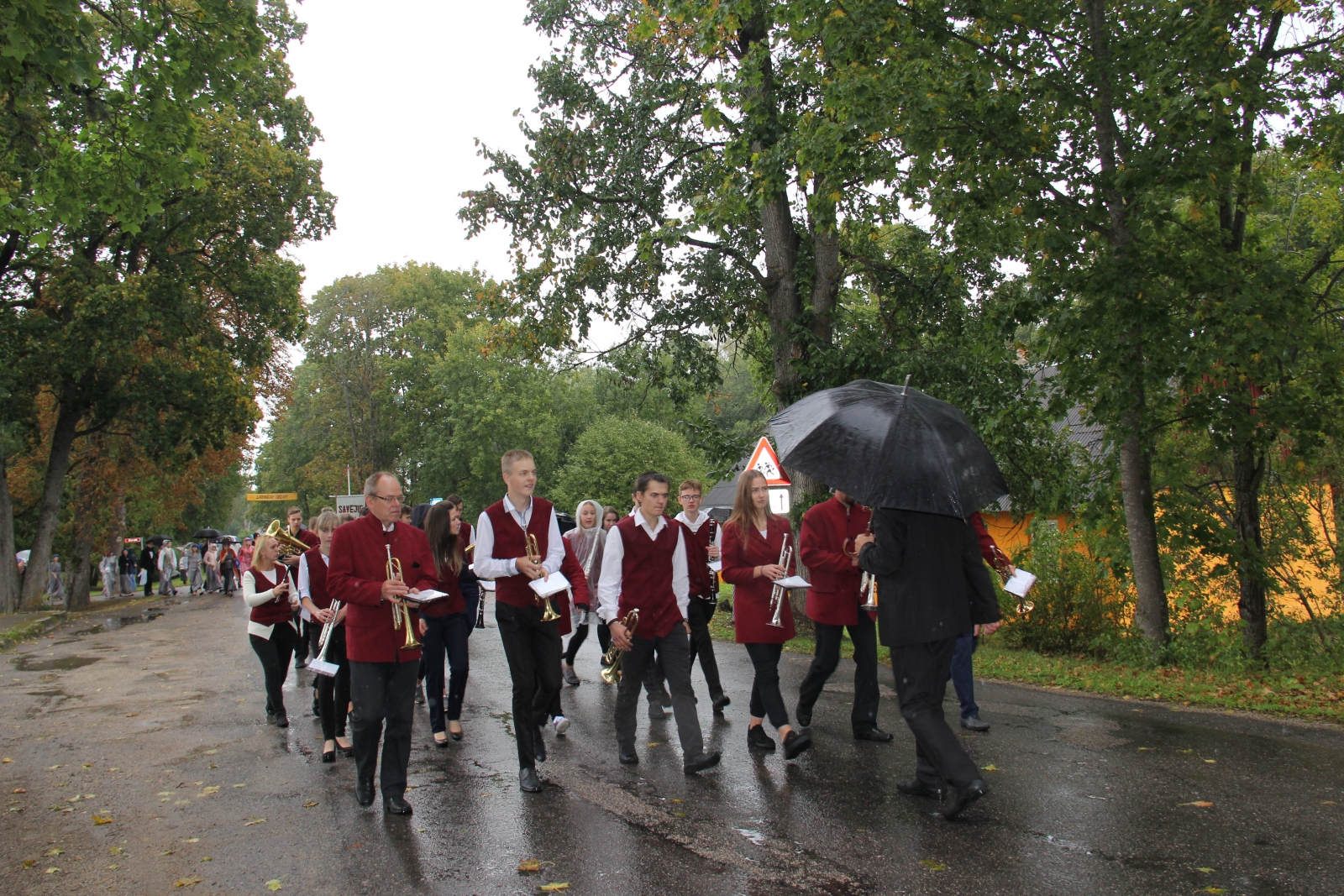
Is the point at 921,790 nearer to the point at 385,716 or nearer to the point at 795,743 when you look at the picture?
the point at 795,743

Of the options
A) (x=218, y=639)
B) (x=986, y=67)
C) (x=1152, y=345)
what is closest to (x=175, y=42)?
(x=986, y=67)

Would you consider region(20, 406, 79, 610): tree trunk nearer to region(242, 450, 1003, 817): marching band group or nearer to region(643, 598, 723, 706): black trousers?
region(242, 450, 1003, 817): marching band group

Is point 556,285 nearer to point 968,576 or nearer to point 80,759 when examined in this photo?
point 80,759

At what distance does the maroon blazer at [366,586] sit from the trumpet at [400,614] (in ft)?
0.09

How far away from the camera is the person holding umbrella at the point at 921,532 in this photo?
538cm

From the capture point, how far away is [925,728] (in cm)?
556

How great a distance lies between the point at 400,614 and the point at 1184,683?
25.2ft

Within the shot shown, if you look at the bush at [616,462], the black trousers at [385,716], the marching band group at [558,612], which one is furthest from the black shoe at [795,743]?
the bush at [616,462]

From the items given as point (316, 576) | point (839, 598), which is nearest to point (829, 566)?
point (839, 598)

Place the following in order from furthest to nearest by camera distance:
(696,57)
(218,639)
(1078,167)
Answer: (218,639) < (696,57) < (1078,167)

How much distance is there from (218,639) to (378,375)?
48473mm

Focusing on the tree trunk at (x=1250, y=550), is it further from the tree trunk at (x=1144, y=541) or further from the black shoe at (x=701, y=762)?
the black shoe at (x=701, y=762)

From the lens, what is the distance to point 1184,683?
31.9 ft

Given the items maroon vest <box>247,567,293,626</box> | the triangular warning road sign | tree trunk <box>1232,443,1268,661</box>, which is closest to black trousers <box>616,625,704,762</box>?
maroon vest <box>247,567,293,626</box>
